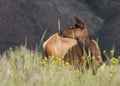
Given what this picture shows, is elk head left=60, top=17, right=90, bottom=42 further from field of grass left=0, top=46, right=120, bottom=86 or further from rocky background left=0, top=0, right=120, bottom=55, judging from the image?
rocky background left=0, top=0, right=120, bottom=55

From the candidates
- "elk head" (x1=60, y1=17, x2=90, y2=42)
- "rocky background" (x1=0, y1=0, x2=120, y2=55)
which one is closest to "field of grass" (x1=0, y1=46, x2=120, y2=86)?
"elk head" (x1=60, y1=17, x2=90, y2=42)

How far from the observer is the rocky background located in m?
31.0

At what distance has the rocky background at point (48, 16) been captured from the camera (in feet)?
102

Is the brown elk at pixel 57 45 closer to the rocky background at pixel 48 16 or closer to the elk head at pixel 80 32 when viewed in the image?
the elk head at pixel 80 32

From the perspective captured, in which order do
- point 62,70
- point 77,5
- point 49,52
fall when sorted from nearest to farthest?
point 62,70, point 49,52, point 77,5

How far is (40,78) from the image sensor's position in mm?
6781

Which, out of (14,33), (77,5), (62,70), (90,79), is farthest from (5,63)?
(77,5)

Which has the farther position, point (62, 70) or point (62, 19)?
point (62, 19)

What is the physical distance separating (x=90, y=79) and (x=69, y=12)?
84.5 feet

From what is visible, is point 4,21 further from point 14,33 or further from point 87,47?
point 87,47

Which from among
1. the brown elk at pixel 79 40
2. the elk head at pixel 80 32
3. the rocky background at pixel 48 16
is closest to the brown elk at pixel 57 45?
the brown elk at pixel 79 40

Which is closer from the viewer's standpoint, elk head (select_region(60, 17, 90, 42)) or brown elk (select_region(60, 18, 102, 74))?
brown elk (select_region(60, 18, 102, 74))

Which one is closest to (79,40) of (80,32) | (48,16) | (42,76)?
(80,32)

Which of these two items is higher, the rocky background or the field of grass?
the rocky background
